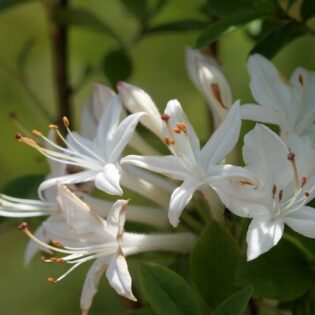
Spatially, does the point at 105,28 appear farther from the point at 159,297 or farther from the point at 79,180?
the point at 159,297

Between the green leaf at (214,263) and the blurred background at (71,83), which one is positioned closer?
the green leaf at (214,263)

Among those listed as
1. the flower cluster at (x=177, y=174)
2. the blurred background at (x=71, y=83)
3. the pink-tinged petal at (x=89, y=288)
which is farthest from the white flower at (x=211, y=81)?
the blurred background at (x=71, y=83)

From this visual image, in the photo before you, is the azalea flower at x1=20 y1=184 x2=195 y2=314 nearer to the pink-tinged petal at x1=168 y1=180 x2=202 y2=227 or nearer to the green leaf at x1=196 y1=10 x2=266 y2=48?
the pink-tinged petal at x1=168 y1=180 x2=202 y2=227

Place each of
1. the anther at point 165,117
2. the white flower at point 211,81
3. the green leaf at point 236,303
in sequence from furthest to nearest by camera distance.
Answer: the white flower at point 211,81 < the anther at point 165,117 < the green leaf at point 236,303

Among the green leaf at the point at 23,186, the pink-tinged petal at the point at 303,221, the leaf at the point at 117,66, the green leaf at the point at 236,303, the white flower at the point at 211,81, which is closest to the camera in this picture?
the green leaf at the point at 236,303

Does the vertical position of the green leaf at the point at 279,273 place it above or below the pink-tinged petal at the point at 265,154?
below

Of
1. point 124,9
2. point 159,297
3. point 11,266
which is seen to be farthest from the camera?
point 11,266

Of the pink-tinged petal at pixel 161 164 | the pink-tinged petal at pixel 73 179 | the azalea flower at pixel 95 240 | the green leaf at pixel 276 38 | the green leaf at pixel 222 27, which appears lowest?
the azalea flower at pixel 95 240

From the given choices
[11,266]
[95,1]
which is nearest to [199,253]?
[95,1]

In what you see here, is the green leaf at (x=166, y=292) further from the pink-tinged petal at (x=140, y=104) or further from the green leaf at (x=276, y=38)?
the green leaf at (x=276, y=38)
